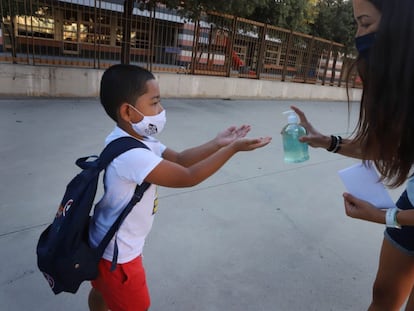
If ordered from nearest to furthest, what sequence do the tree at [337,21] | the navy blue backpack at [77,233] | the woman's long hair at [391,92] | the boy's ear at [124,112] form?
the woman's long hair at [391,92] → the navy blue backpack at [77,233] → the boy's ear at [124,112] → the tree at [337,21]

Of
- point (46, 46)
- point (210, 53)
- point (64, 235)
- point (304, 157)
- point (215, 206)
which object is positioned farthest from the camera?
point (210, 53)

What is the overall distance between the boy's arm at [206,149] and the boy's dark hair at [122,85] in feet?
1.36

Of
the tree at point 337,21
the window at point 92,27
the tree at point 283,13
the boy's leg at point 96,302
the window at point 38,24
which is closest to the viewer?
the boy's leg at point 96,302

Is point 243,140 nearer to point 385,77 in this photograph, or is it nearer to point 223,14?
point 385,77

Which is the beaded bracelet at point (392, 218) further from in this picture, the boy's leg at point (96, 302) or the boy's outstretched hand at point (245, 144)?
the boy's leg at point (96, 302)

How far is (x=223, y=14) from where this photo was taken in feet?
31.1

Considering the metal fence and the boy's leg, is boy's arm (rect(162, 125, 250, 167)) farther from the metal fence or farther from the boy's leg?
the metal fence

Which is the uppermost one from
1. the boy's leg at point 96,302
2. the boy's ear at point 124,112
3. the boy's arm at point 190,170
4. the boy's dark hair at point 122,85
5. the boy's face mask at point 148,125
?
the boy's dark hair at point 122,85

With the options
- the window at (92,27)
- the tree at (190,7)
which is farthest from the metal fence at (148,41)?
the tree at (190,7)

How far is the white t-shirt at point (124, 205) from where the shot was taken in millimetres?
1282

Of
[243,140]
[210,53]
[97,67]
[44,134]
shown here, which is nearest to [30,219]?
[243,140]

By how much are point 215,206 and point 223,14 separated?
7.62 metres

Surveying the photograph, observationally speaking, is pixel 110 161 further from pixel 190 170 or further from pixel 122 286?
pixel 122 286

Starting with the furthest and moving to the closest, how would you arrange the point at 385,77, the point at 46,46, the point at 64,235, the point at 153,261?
the point at 46,46 < the point at 153,261 < the point at 64,235 < the point at 385,77
